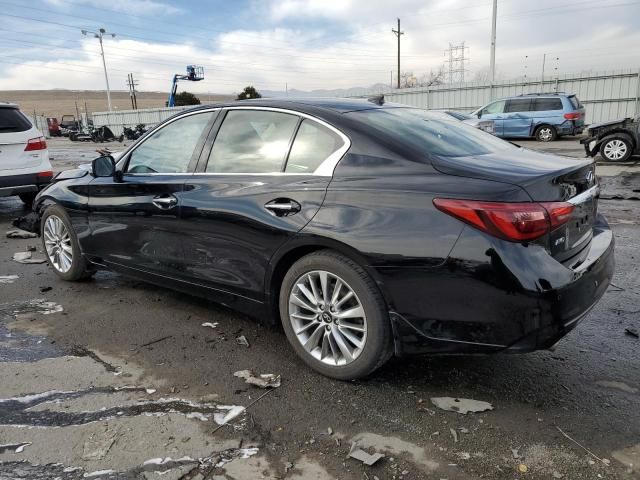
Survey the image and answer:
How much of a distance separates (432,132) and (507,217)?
3.36ft

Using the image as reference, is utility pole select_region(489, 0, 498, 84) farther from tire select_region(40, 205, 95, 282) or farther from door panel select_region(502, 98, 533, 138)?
tire select_region(40, 205, 95, 282)

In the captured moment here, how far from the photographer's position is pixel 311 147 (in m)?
3.17

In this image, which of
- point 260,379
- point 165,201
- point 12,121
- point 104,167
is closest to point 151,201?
point 165,201

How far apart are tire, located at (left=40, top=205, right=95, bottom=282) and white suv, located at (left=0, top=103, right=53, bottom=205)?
11.8ft

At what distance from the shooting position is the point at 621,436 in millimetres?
2473

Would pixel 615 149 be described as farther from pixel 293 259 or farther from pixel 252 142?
pixel 293 259

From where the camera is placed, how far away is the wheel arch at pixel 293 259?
9.07 ft

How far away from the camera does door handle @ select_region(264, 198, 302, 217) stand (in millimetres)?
3038

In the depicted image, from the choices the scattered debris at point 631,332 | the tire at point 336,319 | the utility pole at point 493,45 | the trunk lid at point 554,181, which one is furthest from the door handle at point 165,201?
the utility pole at point 493,45

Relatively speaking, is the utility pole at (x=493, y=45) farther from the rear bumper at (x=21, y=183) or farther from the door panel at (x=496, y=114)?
the rear bumper at (x=21, y=183)

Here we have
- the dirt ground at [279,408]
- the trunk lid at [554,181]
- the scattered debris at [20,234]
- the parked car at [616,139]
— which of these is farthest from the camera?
the parked car at [616,139]

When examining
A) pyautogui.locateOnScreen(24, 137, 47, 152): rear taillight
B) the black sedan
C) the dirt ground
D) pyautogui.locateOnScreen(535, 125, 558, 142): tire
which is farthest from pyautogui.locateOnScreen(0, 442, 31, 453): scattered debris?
pyautogui.locateOnScreen(535, 125, 558, 142): tire

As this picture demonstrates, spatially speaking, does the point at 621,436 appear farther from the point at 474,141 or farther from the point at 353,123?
the point at 353,123

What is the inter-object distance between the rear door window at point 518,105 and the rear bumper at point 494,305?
1940cm
